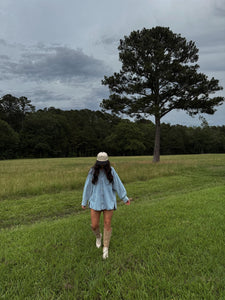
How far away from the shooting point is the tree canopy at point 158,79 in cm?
2156

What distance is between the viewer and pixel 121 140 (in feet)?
258

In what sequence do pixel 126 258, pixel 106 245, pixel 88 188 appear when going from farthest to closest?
1. pixel 88 188
2. pixel 106 245
3. pixel 126 258

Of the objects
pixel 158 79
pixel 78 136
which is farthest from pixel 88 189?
pixel 78 136

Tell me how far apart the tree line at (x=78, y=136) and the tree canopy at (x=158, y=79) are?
37642mm

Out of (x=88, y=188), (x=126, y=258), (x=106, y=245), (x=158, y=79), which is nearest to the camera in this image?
(x=126, y=258)

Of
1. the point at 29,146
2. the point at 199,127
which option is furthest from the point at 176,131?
the point at 29,146

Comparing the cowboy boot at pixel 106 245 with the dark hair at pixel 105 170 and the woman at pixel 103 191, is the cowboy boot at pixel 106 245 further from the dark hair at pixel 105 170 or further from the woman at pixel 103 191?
the dark hair at pixel 105 170

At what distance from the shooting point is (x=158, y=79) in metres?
23.1

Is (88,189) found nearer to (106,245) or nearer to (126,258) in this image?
(106,245)

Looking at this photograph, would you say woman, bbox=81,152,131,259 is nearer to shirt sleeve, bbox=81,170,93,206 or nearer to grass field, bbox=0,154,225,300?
shirt sleeve, bbox=81,170,93,206

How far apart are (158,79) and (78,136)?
5758cm

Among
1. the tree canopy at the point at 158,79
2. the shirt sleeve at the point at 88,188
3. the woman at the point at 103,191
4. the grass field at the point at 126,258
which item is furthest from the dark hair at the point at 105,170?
the tree canopy at the point at 158,79

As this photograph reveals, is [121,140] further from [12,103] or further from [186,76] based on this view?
[186,76]

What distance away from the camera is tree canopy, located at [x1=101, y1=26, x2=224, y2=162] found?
2156 cm
